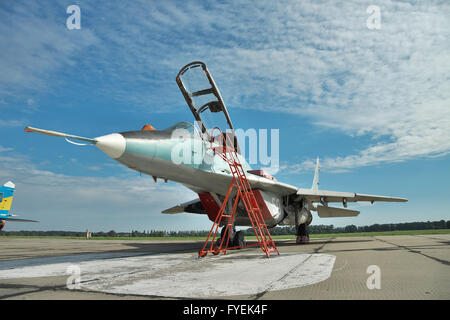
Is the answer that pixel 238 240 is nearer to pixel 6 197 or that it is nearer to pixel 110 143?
pixel 110 143

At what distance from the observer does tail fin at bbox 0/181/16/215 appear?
24.2 m

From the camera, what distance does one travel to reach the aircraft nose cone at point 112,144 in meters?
6.04

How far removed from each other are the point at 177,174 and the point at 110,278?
391 cm

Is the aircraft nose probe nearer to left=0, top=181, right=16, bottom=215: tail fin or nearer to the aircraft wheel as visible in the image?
the aircraft wheel

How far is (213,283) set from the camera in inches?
160

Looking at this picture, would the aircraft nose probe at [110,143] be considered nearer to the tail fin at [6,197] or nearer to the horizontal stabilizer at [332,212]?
the horizontal stabilizer at [332,212]

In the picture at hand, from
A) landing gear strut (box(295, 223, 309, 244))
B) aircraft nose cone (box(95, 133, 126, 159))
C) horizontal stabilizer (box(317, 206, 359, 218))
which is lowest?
landing gear strut (box(295, 223, 309, 244))

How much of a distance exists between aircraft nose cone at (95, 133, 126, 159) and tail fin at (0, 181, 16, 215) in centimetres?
2424

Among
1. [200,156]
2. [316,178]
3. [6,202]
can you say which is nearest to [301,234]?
[200,156]

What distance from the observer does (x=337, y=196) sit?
47.4ft

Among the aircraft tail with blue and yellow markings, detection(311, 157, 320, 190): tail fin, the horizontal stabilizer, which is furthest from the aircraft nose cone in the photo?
the aircraft tail with blue and yellow markings

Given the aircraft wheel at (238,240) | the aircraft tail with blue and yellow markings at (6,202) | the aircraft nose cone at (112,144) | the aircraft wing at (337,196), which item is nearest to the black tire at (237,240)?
the aircraft wheel at (238,240)
